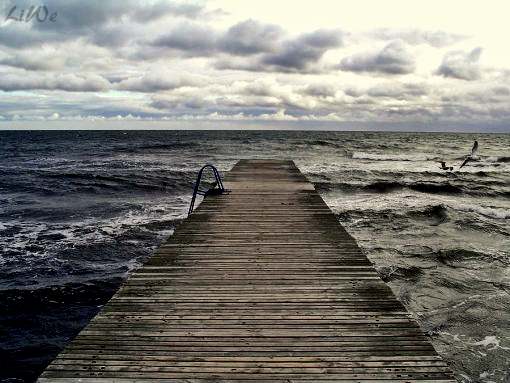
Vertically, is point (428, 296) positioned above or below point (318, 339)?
below

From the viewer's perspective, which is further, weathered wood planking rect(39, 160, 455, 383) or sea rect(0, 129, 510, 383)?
sea rect(0, 129, 510, 383)

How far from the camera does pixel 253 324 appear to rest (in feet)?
11.4

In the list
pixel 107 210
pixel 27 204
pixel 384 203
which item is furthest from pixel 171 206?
pixel 384 203

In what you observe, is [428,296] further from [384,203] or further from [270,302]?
[384,203]

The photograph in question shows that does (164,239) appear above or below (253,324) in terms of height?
below

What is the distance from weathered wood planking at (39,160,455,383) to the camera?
282 centimetres

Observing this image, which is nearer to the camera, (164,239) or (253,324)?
(253,324)

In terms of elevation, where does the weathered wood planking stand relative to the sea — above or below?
above

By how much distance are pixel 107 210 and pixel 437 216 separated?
1266 centimetres

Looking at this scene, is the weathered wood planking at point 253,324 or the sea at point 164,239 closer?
the weathered wood planking at point 253,324

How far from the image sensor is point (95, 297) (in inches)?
276

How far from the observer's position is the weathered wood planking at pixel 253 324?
2818 mm

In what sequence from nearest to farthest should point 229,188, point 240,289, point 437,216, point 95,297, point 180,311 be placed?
point 180,311 < point 240,289 < point 95,297 < point 229,188 < point 437,216

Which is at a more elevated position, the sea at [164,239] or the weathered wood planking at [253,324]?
the weathered wood planking at [253,324]
